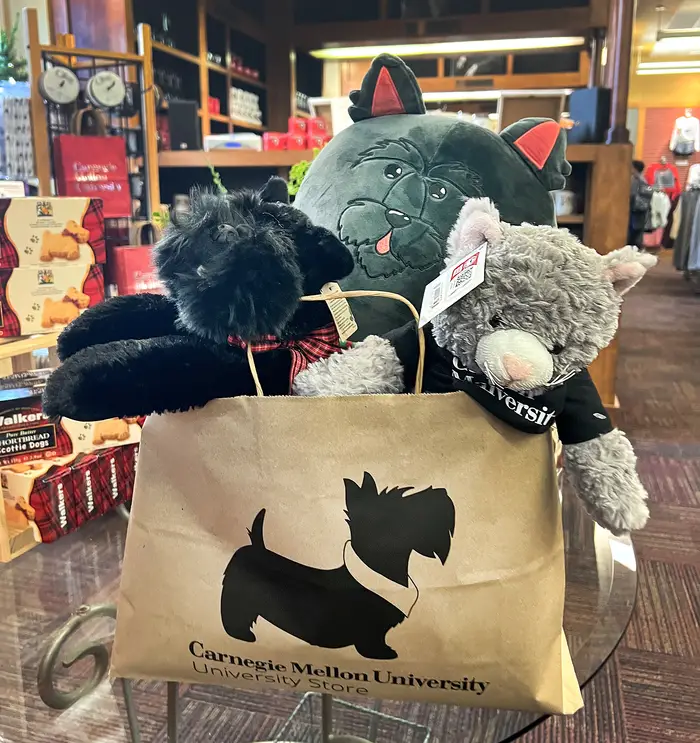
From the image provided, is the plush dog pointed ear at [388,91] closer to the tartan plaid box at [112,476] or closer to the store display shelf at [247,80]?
the tartan plaid box at [112,476]

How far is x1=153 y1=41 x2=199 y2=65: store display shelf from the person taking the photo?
4.36 m

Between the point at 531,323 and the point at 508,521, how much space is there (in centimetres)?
16

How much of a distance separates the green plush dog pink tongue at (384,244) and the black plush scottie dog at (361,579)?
346 millimetres

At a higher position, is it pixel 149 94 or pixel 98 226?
pixel 149 94

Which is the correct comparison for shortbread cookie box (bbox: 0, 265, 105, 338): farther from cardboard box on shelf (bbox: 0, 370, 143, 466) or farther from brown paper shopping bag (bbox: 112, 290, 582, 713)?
brown paper shopping bag (bbox: 112, 290, 582, 713)

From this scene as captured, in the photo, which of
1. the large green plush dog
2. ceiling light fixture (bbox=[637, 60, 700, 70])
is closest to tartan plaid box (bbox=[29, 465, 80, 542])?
the large green plush dog

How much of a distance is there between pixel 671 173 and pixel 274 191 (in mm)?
10363

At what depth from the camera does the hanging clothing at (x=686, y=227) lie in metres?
6.96

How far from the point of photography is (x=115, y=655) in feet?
1.98

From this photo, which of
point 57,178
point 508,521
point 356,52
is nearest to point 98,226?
point 57,178

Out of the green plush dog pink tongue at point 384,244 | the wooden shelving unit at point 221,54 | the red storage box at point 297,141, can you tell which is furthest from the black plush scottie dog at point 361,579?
the wooden shelving unit at point 221,54

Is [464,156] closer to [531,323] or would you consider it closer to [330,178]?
[330,178]

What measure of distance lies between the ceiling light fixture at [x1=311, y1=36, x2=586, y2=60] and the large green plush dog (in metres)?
4.84

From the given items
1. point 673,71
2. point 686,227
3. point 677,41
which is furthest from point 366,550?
point 673,71
